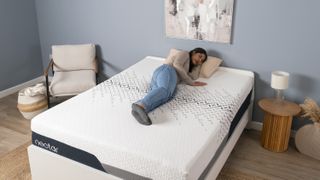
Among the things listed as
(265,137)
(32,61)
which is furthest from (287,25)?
(32,61)

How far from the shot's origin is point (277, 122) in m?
2.86

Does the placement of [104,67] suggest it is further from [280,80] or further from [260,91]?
[280,80]

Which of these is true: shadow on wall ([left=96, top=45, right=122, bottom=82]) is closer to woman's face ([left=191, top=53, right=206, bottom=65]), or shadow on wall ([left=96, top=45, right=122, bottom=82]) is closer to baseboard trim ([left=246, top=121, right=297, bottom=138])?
woman's face ([left=191, top=53, right=206, bottom=65])

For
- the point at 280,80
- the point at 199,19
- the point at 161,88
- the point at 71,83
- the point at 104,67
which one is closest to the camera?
the point at 161,88

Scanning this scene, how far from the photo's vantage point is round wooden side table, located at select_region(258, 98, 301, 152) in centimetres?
283

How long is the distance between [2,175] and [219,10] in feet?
8.06

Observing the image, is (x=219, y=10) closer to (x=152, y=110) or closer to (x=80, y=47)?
(x=152, y=110)

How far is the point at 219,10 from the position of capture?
3.19 m

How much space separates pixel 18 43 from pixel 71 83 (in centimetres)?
118

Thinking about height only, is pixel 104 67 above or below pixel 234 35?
below

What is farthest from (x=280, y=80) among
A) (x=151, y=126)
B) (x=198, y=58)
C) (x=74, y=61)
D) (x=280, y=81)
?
(x=74, y=61)

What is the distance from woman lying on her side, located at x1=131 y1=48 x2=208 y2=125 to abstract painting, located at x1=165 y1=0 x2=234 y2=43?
0.70 ft

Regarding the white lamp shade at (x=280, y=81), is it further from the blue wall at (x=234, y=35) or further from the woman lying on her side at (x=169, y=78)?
the woman lying on her side at (x=169, y=78)

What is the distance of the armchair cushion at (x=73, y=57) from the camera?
3939 millimetres
